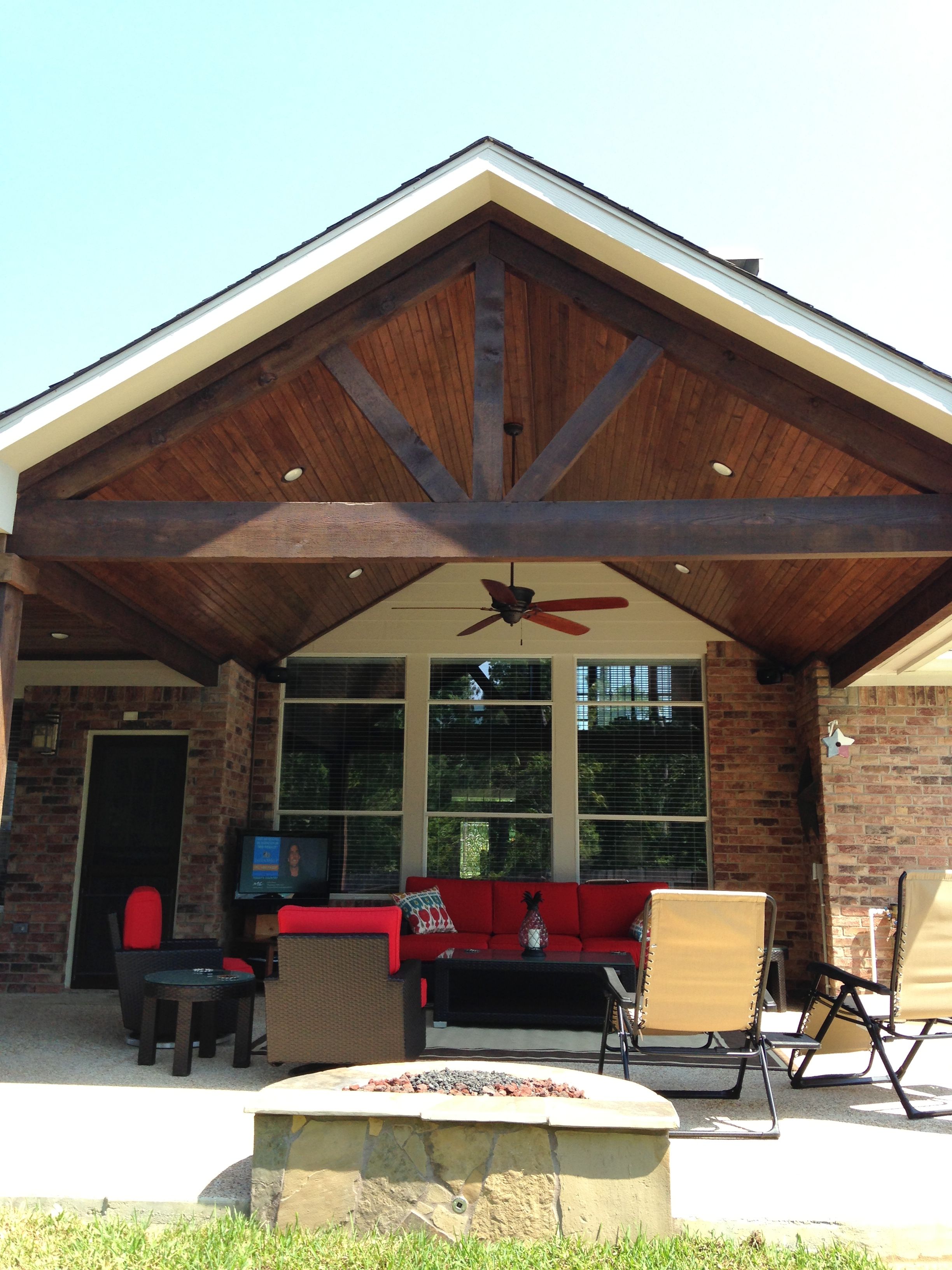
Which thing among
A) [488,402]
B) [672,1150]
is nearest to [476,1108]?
[672,1150]

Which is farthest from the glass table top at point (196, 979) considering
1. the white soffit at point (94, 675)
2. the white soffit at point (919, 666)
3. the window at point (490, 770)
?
the white soffit at point (919, 666)

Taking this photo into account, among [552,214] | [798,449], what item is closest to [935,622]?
[798,449]

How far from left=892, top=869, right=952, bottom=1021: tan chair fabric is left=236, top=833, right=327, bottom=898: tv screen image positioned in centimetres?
517

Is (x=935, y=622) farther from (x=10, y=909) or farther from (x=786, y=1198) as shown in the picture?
(x=10, y=909)

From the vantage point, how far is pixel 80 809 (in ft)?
27.3

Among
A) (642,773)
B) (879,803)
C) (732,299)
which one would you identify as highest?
(732,299)

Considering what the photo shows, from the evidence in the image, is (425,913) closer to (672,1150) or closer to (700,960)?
(700,960)

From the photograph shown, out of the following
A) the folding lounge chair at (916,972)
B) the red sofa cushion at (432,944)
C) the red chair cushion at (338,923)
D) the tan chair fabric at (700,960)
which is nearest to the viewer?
the tan chair fabric at (700,960)

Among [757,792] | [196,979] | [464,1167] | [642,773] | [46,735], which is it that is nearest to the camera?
[464,1167]

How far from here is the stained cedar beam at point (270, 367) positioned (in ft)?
15.7

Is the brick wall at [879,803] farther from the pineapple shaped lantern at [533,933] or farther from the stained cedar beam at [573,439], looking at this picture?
the stained cedar beam at [573,439]

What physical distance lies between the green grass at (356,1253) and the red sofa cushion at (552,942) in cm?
437

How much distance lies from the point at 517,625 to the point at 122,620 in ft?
12.1

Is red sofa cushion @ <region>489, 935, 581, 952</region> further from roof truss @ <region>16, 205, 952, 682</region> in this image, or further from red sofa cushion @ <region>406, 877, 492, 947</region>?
roof truss @ <region>16, 205, 952, 682</region>
